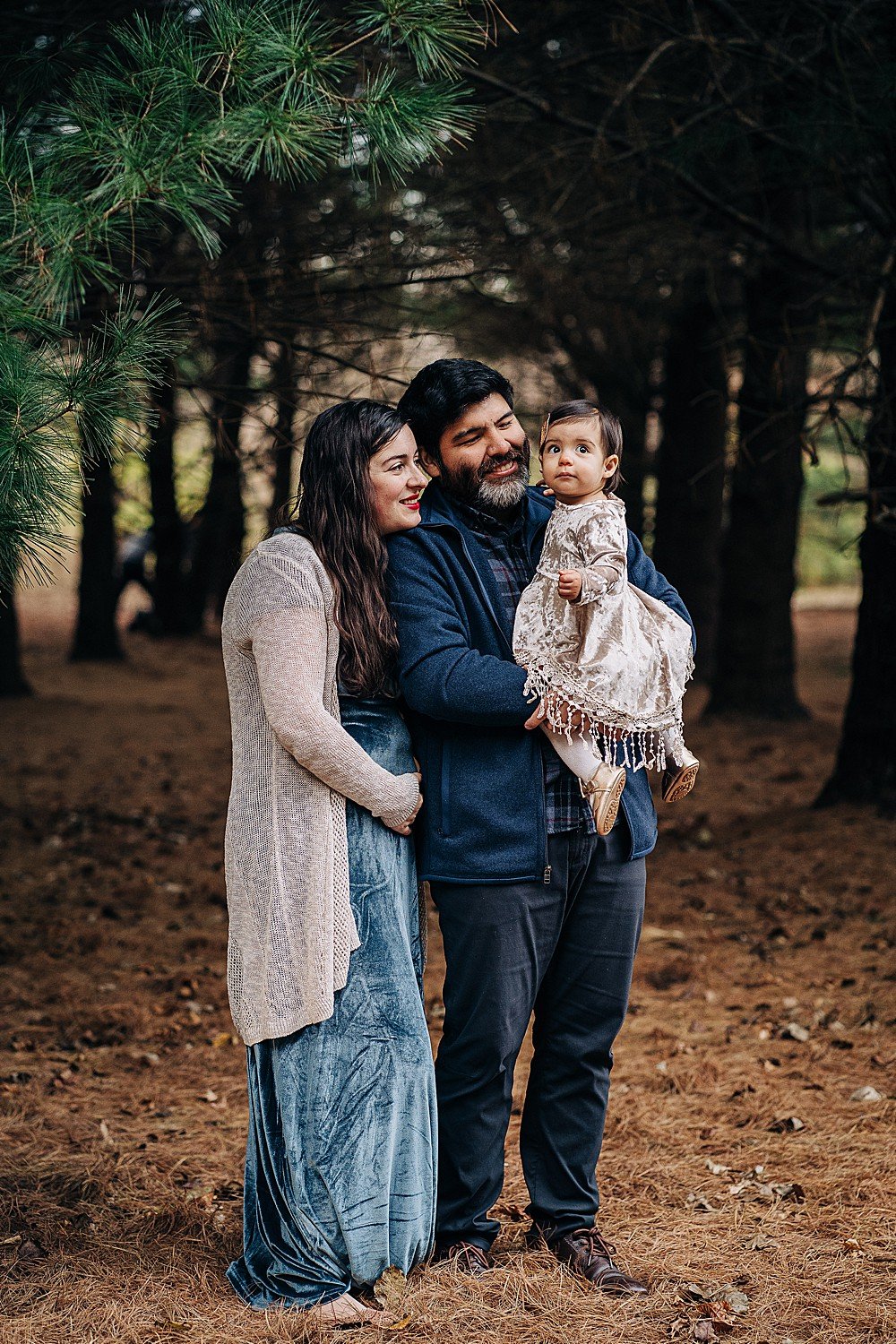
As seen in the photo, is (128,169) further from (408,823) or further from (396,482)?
(408,823)

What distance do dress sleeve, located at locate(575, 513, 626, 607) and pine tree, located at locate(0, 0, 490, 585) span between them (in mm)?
971

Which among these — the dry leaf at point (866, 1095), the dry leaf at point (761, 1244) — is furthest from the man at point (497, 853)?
the dry leaf at point (866, 1095)

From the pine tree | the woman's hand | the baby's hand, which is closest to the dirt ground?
the woman's hand

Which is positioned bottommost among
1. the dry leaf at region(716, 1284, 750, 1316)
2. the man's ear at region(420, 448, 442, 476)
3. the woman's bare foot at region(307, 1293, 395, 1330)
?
the dry leaf at region(716, 1284, 750, 1316)

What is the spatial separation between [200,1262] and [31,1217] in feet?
1.75

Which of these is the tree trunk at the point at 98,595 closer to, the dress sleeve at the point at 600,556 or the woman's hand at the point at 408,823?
the woman's hand at the point at 408,823

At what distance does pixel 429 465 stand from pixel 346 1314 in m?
1.88

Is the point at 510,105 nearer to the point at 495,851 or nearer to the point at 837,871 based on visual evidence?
the point at 837,871

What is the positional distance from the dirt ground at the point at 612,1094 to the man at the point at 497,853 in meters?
0.25

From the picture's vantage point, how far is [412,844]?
2930mm

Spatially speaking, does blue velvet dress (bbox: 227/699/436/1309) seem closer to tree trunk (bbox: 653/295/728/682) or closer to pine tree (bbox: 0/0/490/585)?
pine tree (bbox: 0/0/490/585)

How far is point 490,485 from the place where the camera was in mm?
2875

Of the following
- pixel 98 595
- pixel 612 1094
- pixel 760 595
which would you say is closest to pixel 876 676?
pixel 612 1094

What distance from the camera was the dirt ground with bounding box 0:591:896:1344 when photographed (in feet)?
9.56
